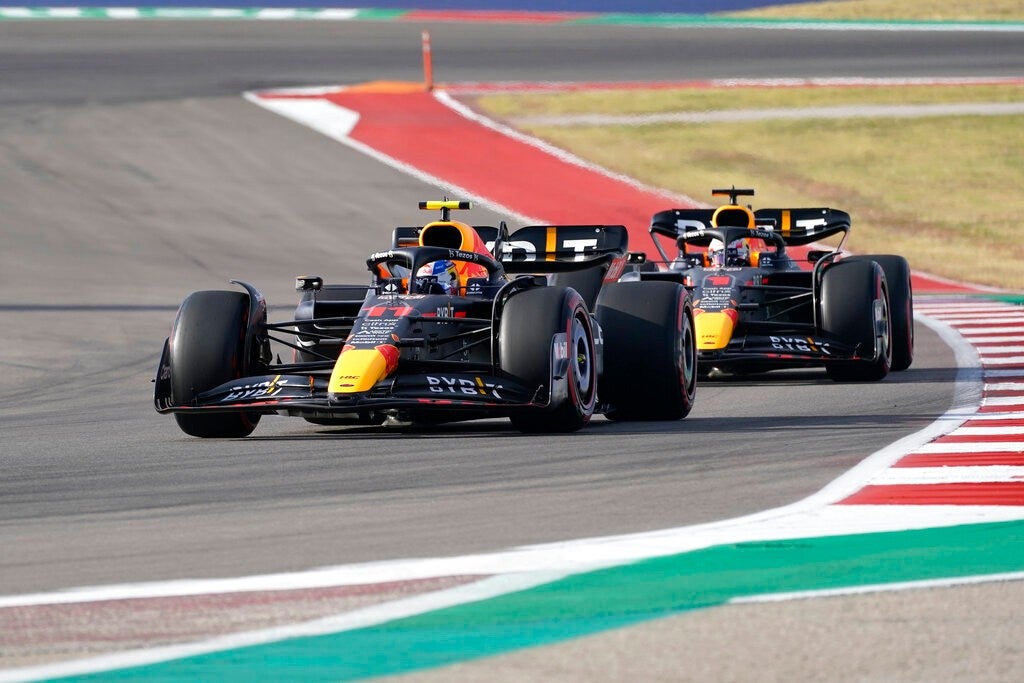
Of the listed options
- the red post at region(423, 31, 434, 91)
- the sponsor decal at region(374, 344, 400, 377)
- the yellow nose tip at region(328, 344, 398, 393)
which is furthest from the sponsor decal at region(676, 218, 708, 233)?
the red post at region(423, 31, 434, 91)

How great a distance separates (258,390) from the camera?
35.3 feet

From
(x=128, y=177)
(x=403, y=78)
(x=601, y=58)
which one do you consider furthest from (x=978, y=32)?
(x=128, y=177)

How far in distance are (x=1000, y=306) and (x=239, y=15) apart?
106ft

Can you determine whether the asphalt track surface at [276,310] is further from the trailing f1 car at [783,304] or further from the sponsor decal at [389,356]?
the sponsor decal at [389,356]

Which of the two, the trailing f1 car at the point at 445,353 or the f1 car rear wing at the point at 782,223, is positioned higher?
the f1 car rear wing at the point at 782,223

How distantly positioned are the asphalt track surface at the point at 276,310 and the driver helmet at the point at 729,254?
4.14 ft

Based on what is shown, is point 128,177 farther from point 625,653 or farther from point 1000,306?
point 625,653

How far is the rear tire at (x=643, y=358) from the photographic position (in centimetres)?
1193

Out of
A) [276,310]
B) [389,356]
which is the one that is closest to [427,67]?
[276,310]

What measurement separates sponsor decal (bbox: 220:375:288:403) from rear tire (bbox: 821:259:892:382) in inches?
227

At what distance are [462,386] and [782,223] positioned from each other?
791 cm

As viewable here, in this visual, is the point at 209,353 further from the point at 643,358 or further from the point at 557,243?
the point at 557,243

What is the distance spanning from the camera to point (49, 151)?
33.4 meters

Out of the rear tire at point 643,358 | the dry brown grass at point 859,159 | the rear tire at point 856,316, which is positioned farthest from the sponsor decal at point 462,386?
the dry brown grass at point 859,159
